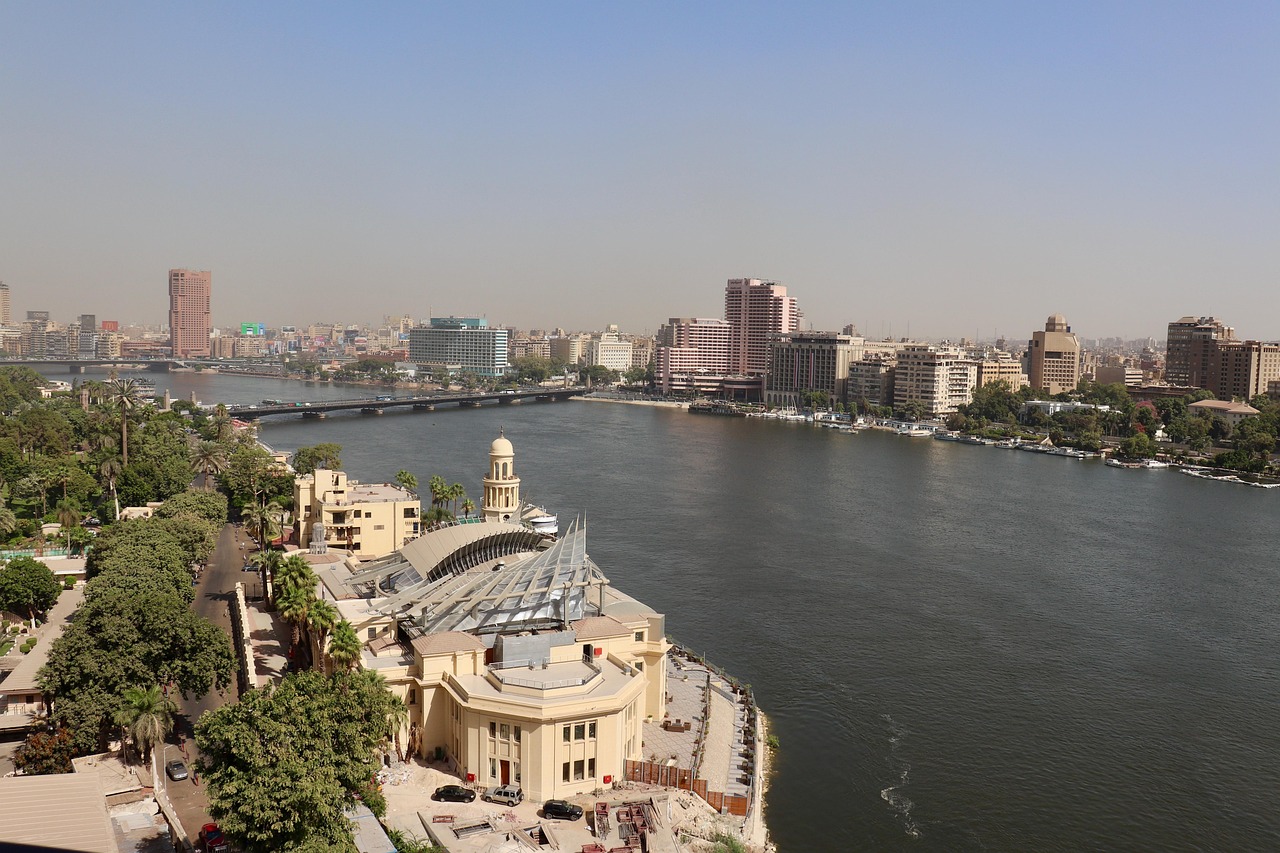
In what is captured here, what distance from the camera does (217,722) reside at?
17.8m

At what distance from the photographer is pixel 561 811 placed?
19.9m

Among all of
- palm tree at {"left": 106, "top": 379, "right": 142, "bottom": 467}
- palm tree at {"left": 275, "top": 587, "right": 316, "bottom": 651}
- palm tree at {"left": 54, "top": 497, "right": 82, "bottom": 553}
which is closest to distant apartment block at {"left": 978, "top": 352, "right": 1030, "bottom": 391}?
palm tree at {"left": 106, "top": 379, "right": 142, "bottom": 467}

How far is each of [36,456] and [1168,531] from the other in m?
62.8

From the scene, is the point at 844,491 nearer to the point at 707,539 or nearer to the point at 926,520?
the point at 926,520

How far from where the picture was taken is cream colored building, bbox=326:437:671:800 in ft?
68.4

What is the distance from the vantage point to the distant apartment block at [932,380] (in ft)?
385

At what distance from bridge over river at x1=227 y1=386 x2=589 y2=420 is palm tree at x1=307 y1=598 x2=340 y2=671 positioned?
3054 inches

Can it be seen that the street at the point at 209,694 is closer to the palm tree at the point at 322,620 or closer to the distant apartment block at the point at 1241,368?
the palm tree at the point at 322,620

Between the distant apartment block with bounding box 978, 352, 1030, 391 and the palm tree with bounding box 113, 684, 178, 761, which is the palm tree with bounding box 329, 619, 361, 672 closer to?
the palm tree with bounding box 113, 684, 178, 761

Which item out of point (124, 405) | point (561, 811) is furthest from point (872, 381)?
point (561, 811)

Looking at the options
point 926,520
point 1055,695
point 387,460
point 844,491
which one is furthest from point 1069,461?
point 1055,695

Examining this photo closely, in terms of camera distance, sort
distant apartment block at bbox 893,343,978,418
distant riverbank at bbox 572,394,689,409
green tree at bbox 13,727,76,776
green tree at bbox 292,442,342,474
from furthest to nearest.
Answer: distant riverbank at bbox 572,394,689,409, distant apartment block at bbox 893,343,978,418, green tree at bbox 292,442,342,474, green tree at bbox 13,727,76,776

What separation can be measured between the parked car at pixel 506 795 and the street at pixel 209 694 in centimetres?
532

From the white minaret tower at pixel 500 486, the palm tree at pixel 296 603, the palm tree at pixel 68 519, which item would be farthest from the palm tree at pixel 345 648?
the palm tree at pixel 68 519
